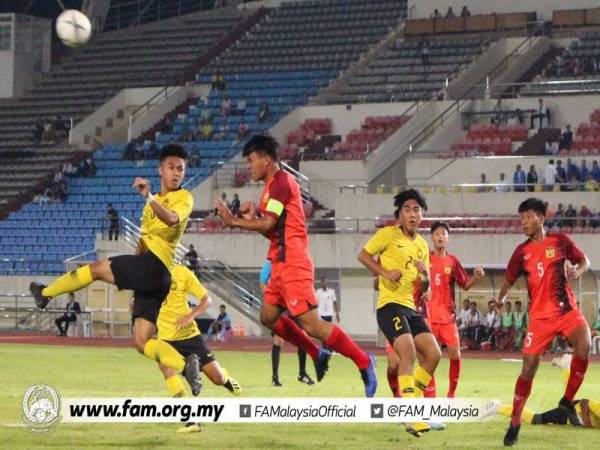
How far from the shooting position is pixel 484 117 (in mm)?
45094

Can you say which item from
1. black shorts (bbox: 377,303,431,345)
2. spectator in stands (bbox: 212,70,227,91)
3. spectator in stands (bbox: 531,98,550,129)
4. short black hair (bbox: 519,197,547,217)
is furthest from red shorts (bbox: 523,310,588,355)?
spectator in stands (bbox: 212,70,227,91)

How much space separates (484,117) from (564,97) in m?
2.69

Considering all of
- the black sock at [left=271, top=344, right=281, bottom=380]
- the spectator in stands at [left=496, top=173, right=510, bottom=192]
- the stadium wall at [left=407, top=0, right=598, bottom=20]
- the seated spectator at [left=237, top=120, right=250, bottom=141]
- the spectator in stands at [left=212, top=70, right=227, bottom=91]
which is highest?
the stadium wall at [left=407, top=0, right=598, bottom=20]

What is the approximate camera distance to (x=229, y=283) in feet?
132

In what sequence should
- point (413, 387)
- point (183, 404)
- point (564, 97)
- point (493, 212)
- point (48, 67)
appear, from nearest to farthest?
point (183, 404) < point (413, 387) < point (493, 212) < point (564, 97) < point (48, 67)

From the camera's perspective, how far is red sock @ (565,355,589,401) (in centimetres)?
1339

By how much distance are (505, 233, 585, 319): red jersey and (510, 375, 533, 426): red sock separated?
0.73 metres

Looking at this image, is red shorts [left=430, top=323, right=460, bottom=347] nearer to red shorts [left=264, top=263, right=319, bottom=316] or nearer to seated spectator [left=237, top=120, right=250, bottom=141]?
red shorts [left=264, top=263, right=319, bottom=316]

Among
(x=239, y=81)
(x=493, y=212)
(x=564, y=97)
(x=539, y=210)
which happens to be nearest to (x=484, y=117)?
(x=564, y=97)

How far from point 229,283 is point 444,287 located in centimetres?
2401

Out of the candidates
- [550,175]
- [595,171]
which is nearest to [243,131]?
[550,175]

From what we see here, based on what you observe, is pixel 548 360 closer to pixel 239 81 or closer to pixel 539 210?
pixel 539 210

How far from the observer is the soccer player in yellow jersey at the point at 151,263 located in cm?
1237

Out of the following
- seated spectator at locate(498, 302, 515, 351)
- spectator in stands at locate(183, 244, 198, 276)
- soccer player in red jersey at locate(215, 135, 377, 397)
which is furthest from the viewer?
spectator in stands at locate(183, 244, 198, 276)
